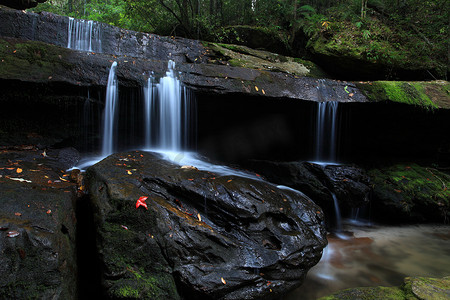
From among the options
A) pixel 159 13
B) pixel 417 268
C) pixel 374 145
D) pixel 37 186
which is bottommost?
pixel 417 268

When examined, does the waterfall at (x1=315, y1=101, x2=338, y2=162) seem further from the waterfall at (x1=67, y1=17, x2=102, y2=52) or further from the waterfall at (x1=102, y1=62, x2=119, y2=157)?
the waterfall at (x1=67, y1=17, x2=102, y2=52)

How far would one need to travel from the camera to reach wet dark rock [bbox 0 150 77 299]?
6.31 ft

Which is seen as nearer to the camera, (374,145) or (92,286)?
(92,286)

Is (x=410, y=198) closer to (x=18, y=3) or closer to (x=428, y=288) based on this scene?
(x=428, y=288)

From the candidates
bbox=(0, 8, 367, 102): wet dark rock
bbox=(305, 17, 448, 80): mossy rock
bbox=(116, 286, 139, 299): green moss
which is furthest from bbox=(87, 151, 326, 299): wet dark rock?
bbox=(305, 17, 448, 80): mossy rock

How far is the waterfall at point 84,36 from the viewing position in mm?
7000

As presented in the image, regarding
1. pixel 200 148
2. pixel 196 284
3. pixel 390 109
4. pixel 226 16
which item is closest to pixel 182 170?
pixel 196 284

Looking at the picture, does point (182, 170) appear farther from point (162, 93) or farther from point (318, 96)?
point (318, 96)

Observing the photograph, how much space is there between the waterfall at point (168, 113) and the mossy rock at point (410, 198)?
5.52 meters

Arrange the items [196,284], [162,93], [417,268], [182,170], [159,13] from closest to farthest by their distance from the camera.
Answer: [196,284] → [182,170] → [417,268] → [162,93] → [159,13]

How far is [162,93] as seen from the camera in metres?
5.45

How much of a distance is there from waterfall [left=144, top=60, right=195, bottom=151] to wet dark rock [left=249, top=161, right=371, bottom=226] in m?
2.40

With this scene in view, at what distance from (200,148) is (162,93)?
2019 millimetres

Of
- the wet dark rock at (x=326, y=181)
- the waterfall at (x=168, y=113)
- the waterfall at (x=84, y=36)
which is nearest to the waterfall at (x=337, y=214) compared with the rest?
the wet dark rock at (x=326, y=181)
